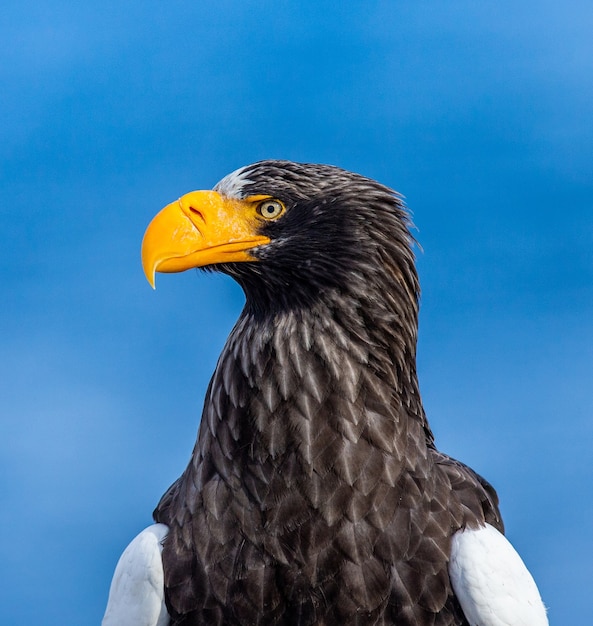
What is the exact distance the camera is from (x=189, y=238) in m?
2.85

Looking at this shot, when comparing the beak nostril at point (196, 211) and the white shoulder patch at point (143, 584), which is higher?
the beak nostril at point (196, 211)

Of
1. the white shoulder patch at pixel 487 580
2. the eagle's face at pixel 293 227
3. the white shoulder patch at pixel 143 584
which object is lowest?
the white shoulder patch at pixel 487 580

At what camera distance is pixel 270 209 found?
300 cm

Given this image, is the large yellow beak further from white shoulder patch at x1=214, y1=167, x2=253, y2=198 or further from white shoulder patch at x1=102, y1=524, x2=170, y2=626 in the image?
white shoulder patch at x1=102, y1=524, x2=170, y2=626

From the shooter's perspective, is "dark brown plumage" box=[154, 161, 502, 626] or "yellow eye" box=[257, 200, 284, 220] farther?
"yellow eye" box=[257, 200, 284, 220]

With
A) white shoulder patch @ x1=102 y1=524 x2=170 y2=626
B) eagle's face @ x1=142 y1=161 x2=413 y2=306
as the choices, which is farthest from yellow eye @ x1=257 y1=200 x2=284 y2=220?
white shoulder patch @ x1=102 y1=524 x2=170 y2=626

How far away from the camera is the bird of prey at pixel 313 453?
9.36ft

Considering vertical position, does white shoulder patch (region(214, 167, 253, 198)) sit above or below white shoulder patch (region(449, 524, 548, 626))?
above

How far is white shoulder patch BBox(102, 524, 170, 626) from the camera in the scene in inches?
118

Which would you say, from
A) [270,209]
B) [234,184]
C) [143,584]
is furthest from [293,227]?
[143,584]

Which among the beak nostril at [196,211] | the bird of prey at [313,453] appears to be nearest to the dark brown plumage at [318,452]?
the bird of prey at [313,453]

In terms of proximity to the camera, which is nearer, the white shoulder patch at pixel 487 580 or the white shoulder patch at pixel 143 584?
the white shoulder patch at pixel 487 580

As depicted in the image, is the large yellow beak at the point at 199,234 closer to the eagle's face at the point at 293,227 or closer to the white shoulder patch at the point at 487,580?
the eagle's face at the point at 293,227

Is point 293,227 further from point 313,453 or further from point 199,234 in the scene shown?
point 313,453
